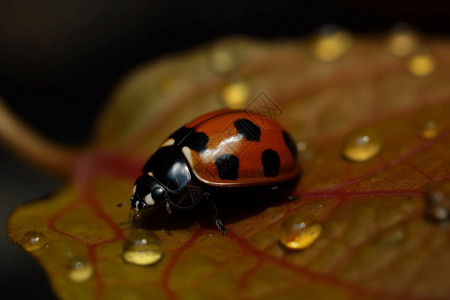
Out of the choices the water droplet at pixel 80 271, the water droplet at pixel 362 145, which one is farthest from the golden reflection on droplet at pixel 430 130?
the water droplet at pixel 80 271

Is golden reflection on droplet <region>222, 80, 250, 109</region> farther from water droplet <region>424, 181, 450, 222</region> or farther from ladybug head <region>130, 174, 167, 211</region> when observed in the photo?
water droplet <region>424, 181, 450, 222</region>

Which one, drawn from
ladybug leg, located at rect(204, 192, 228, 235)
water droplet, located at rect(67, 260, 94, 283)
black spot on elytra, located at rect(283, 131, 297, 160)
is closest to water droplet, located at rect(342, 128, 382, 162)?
black spot on elytra, located at rect(283, 131, 297, 160)

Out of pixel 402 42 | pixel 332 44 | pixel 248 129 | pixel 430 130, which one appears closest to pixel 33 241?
pixel 248 129

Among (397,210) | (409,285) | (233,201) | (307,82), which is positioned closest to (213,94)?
(307,82)

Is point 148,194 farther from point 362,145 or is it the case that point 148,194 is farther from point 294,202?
point 362,145

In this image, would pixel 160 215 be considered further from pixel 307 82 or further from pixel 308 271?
pixel 307 82

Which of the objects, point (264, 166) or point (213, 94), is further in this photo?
point (213, 94)
